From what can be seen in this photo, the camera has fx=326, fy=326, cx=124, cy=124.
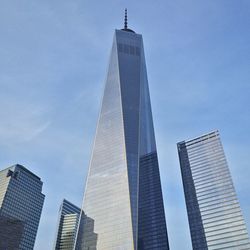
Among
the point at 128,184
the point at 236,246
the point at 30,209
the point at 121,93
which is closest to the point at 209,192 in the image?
the point at 236,246

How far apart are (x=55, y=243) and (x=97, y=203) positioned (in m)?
83.3

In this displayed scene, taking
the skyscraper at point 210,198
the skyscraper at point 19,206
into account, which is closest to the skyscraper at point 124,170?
the skyscraper at point 210,198

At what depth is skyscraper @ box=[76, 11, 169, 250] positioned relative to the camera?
12212 cm

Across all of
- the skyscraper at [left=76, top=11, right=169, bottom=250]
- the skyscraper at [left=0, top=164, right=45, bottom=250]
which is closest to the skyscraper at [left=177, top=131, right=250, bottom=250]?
the skyscraper at [left=76, top=11, right=169, bottom=250]

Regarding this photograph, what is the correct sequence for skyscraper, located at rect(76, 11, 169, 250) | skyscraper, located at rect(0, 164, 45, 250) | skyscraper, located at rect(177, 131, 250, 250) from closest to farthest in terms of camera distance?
skyscraper, located at rect(76, 11, 169, 250) < skyscraper, located at rect(177, 131, 250, 250) < skyscraper, located at rect(0, 164, 45, 250)

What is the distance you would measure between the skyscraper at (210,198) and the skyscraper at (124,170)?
15.1m

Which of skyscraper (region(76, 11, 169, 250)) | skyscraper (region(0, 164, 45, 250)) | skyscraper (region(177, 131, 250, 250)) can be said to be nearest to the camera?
skyscraper (region(76, 11, 169, 250))

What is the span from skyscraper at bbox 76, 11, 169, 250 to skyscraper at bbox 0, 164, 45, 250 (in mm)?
50364

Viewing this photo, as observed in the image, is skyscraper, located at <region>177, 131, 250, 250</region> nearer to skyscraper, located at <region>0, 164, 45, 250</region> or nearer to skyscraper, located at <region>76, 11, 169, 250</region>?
skyscraper, located at <region>76, 11, 169, 250</region>

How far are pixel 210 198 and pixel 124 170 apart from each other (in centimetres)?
4291

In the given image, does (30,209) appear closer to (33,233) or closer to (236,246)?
(33,233)

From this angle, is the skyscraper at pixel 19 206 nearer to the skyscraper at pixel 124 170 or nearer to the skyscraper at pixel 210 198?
the skyscraper at pixel 124 170

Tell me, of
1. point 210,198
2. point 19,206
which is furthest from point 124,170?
point 19,206

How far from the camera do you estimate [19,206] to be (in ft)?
593
